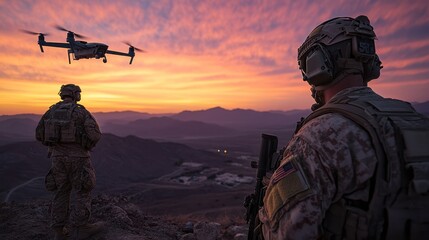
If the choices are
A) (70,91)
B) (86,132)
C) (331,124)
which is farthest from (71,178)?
(331,124)

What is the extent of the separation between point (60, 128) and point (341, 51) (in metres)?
5.29

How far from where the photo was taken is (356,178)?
1.50 metres

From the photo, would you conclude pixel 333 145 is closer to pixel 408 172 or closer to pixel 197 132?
pixel 408 172

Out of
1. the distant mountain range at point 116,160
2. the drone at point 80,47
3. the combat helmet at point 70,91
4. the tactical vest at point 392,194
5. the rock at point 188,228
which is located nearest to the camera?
the tactical vest at point 392,194

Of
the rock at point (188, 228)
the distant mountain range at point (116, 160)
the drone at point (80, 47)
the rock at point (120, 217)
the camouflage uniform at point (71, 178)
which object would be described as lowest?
the distant mountain range at point (116, 160)

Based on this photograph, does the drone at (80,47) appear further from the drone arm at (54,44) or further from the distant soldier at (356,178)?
the distant soldier at (356,178)

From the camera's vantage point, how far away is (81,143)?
5.66 m

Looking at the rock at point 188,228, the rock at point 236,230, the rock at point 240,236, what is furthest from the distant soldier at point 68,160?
the rock at point 236,230

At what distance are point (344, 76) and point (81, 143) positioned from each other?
16.8 ft

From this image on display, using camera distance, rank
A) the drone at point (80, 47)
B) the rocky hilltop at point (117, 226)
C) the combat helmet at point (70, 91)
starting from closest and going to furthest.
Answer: the combat helmet at point (70, 91)
the rocky hilltop at point (117, 226)
the drone at point (80, 47)

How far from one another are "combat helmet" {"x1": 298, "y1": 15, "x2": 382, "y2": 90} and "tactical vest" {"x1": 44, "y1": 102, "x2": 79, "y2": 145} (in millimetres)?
4923

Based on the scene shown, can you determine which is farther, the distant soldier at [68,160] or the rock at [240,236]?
the rock at [240,236]

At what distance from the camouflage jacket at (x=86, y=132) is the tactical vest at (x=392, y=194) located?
518cm

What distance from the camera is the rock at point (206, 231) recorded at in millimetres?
6984
